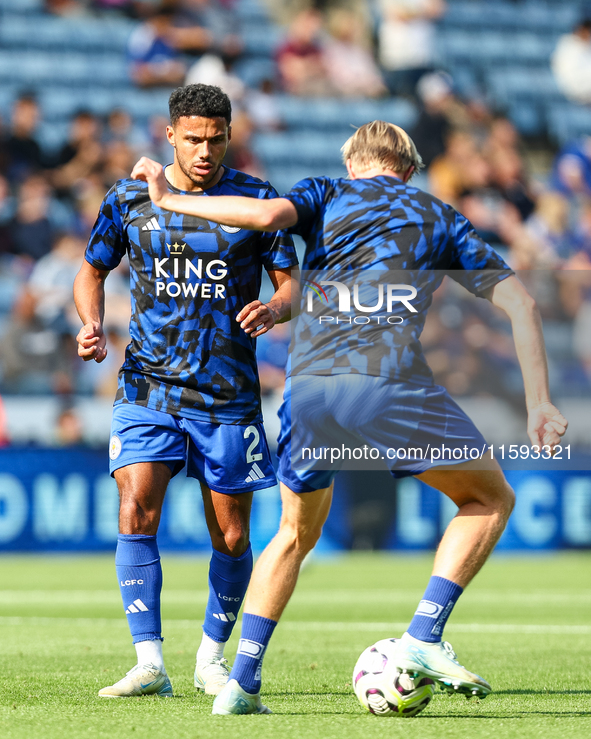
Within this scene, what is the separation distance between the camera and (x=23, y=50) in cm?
1866

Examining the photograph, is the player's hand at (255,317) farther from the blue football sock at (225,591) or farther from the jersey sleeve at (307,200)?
the blue football sock at (225,591)

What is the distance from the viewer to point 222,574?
189 inches

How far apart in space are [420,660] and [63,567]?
29.4 ft

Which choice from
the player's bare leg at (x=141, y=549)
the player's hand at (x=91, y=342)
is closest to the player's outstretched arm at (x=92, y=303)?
the player's hand at (x=91, y=342)

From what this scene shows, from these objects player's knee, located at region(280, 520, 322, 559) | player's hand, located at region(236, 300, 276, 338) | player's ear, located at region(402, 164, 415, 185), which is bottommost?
player's knee, located at region(280, 520, 322, 559)

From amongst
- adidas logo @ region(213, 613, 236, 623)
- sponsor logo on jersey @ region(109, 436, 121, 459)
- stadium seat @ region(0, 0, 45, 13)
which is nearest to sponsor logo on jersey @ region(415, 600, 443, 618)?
adidas logo @ region(213, 613, 236, 623)

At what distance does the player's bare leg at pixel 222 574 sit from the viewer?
466 centimetres

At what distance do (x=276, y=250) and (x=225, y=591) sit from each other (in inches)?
55.0

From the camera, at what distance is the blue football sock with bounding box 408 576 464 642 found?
12.4ft

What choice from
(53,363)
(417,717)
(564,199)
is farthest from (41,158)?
(417,717)

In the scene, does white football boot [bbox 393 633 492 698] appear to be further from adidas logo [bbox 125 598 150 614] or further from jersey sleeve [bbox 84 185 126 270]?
jersey sleeve [bbox 84 185 126 270]

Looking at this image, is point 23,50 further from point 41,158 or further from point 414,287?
point 414,287

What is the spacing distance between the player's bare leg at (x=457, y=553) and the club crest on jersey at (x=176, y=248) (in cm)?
139

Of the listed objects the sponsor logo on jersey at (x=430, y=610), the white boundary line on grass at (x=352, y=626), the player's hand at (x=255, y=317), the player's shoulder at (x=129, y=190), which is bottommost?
the white boundary line on grass at (x=352, y=626)
